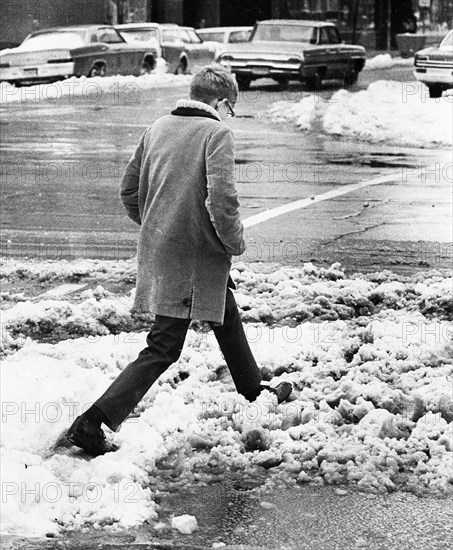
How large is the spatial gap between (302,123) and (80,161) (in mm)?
6219

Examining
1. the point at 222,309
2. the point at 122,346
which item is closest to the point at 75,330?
the point at 122,346

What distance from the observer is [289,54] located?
29.9m

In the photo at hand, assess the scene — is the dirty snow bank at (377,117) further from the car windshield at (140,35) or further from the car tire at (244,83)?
the car windshield at (140,35)

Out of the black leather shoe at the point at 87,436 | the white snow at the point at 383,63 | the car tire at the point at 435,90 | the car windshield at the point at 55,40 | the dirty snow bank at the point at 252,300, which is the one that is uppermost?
the car windshield at the point at 55,40

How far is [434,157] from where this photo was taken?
687 inches

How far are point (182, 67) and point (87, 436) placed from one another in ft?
107

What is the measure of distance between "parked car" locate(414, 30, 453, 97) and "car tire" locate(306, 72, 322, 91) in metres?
3.69

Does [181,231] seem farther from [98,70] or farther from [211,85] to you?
[98,70]

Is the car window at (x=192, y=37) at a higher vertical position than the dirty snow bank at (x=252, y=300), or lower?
higher

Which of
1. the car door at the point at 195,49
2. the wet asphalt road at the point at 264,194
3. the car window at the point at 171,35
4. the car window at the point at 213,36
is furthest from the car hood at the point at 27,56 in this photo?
the car window at the point at 213,36

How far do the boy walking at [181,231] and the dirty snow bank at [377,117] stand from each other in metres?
13.9

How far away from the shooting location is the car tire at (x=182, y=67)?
120ft

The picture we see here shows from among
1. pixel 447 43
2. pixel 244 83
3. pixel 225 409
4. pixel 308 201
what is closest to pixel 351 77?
pixel 244 83

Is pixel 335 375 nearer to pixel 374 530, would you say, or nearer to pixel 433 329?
pixel 433 329
